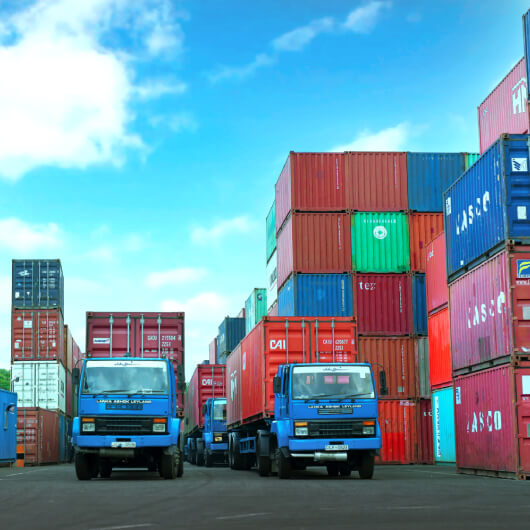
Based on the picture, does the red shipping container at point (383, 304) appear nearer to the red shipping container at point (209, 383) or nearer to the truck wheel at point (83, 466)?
the red shipping container at point (209, 383)

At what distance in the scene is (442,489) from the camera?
1477 centimetres

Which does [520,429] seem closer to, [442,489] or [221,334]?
[442,489]

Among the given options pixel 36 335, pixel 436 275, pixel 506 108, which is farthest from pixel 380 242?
pixel 36 335

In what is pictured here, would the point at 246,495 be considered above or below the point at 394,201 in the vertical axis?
below

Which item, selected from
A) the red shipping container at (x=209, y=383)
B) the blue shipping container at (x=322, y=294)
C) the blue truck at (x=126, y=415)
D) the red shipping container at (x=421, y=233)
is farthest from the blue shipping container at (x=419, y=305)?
the blue truck at (x=126, y=415)

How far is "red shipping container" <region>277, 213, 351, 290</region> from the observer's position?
30406 millimetres

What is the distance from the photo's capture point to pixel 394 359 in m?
30.0

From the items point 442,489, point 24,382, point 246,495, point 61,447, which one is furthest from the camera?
point 61,447

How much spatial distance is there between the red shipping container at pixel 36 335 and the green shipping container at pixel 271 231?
13.9 m

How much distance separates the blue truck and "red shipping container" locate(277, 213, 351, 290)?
11.1 meters

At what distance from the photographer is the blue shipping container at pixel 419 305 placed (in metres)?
30.5

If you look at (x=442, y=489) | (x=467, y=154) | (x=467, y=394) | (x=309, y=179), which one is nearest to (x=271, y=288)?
(x=309, y=179)

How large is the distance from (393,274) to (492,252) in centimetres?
1141

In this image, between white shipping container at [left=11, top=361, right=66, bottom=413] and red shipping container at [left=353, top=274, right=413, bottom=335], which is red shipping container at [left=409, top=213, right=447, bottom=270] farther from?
white shipping container at [left=11, top=361, right=66, bottom=413]
